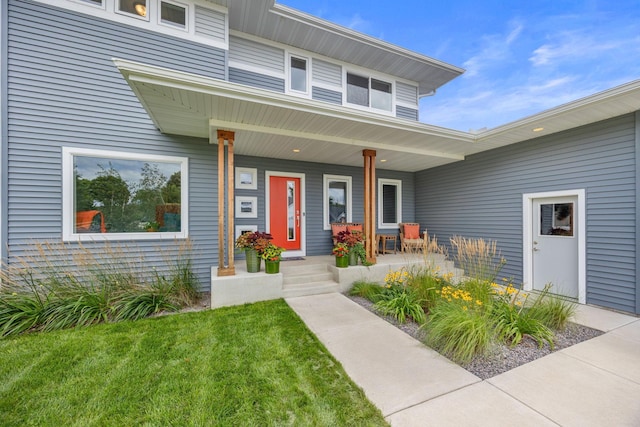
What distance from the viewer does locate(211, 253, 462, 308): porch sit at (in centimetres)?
419

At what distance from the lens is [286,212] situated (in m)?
6.56

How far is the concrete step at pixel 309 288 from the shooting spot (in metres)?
4.60

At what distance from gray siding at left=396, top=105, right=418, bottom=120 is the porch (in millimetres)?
4109

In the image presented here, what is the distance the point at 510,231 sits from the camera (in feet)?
18.5

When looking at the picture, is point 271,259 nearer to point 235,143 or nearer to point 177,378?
point 177,378

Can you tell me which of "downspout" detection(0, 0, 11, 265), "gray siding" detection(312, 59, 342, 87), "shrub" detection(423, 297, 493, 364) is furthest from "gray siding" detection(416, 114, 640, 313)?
"downspout" detection(0, 0, 11, 265)

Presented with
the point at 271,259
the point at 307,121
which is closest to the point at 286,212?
the point at 271,259

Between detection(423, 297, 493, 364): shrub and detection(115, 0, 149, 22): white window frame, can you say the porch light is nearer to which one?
detection(115, 0, 149, 22): white window frame

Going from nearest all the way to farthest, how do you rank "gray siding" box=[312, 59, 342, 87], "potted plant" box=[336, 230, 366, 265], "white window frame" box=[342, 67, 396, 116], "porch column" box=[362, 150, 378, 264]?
"potted plant" box=[336, 230, 366, 265]
"porch column" box=[362, 150, 378, 264]
"gray siding" box=[312, 59, 342, 87]
"white window frame" box=[342, 67, 396, 116]

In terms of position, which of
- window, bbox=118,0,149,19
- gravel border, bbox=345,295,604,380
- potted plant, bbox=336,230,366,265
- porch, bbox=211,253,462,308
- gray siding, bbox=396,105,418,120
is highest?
window, bbox=118,0,149,19

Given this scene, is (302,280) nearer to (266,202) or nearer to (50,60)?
(266,202)

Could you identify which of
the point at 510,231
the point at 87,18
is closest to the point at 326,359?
the point at 510,231

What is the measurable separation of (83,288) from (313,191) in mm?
4795

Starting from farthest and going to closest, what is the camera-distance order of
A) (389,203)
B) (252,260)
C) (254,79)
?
1. (389,203)
2. (254,79)
3. (252,260)
